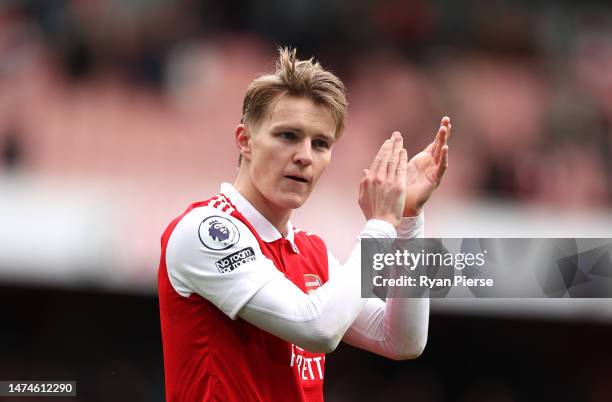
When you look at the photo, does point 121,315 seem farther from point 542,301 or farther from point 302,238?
point 302,238

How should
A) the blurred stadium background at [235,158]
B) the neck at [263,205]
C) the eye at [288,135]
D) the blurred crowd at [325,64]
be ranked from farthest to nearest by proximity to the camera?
the blurred crowd at [325,64]
the blurred stadium background at [235,158]
the neck at [263,205]
the eye at [288,135]

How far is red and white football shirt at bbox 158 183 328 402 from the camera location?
3990 millimetres

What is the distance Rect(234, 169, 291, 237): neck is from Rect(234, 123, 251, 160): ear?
9 centimetres

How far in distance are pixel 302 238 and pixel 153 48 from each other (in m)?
9.36

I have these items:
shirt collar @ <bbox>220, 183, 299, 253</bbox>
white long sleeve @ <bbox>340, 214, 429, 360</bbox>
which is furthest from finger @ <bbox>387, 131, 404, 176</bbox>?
shirt collar @ <bbox>220, 183, 299, 253</bbox>

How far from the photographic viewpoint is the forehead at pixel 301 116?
4.21 metres

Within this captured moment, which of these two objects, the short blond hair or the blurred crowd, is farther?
the blurred crowd

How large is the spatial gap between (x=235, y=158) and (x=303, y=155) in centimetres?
781

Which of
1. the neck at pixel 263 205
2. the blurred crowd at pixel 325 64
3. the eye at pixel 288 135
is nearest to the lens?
the eye at pixel 288 135

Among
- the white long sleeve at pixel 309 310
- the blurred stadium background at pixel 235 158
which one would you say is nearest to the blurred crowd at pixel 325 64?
the blurred stadium background at pixel 235 158

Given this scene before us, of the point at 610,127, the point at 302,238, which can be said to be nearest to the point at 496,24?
the point at 610,127

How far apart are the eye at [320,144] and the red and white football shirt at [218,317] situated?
393 mm

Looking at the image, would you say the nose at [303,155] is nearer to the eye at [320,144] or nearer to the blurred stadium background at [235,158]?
the eye at [320,144]

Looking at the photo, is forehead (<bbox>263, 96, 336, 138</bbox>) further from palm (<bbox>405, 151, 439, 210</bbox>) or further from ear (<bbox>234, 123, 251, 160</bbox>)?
palm (<bbox>405, 151, 439, 210</bbox>)
